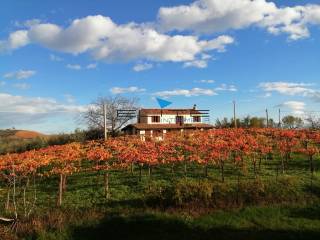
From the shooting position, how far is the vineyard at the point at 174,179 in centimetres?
1465

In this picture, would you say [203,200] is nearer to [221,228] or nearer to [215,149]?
[221,228]

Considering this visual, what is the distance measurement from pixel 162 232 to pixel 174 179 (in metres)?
6.07

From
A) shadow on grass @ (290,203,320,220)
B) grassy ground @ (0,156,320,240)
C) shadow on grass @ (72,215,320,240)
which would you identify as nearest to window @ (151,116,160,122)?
grassy ground @ (0,156,320,240)

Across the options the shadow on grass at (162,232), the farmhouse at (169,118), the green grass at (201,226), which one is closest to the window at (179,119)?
the farmhouse at (169,118)

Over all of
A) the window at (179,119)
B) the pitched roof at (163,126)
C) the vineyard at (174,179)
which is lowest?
the vineyard at (174,179)

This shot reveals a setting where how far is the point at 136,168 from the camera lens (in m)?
21.4

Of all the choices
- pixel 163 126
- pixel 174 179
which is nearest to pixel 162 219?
pixel 174 179

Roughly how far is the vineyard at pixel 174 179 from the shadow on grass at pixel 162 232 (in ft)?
5.35

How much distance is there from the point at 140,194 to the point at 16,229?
5.56 meters

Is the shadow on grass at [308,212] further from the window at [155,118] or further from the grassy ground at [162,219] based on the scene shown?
the window at [155,118]

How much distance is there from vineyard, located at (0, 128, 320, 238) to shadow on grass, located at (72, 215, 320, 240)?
5.35 feet

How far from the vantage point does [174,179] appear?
718 inches

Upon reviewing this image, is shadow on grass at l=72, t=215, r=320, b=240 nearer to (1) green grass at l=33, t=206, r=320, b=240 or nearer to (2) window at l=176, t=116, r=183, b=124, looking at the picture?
(1) green grass at l=33, t=206, r=320, b=240

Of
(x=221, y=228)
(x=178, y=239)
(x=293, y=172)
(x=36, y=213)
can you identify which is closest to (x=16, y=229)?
(x=36, y=213)
